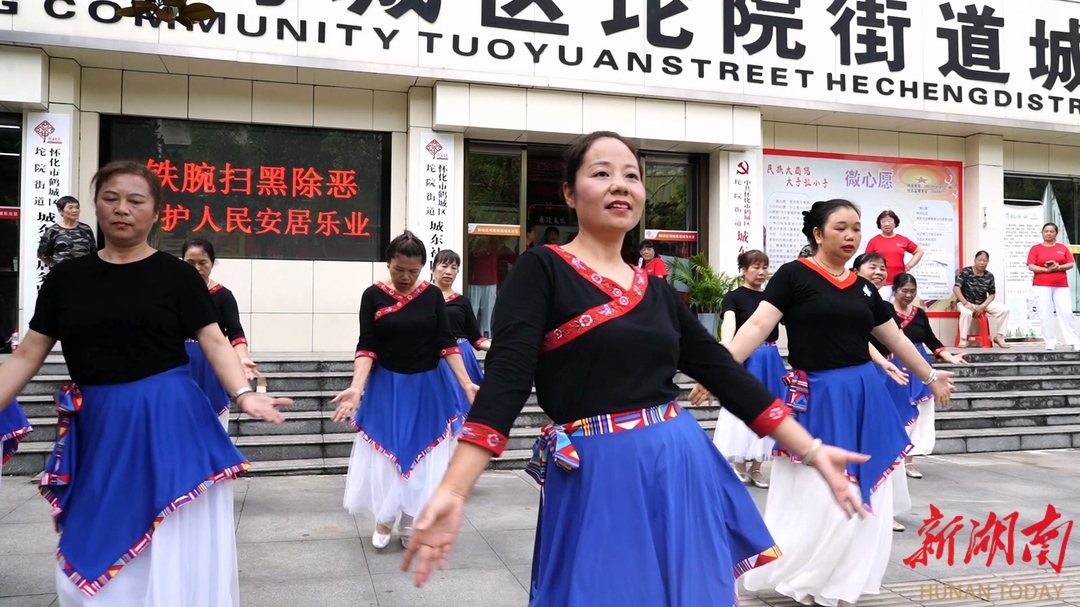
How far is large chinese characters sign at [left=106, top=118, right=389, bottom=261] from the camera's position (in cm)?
1091

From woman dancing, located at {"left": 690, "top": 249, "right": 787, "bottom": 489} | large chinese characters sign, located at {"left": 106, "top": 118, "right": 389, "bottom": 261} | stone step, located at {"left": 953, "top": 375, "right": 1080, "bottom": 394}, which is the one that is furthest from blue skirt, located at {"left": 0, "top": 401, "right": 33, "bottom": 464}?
stone step, located at {"left": 953, "top": 375, "right": 1080, "bottom": 394}

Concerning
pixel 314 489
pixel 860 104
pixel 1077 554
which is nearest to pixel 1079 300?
pixel 860 104

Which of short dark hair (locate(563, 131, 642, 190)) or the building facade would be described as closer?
short dark hair (locate(563, 131, 642, 190))

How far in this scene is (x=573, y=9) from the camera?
11484 millimetres

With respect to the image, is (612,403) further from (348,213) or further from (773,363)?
(348,213)

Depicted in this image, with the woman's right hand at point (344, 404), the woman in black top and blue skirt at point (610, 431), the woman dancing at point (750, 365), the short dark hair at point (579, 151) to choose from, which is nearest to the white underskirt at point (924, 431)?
the woman dancing at point (750, 365)

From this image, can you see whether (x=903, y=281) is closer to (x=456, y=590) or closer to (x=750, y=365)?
(x=750, y=365)

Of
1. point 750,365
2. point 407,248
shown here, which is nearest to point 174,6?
point 407,248

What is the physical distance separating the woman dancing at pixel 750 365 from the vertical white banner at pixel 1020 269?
9032 mm

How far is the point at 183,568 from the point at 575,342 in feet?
5.71

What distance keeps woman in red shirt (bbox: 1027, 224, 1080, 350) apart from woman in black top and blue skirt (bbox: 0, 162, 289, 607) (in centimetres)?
1234

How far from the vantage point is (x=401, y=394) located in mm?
5383

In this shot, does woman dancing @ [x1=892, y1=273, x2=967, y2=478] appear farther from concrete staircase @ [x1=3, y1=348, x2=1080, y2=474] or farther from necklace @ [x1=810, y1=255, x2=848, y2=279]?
necklace @ [x1=810, y1=255, x2=848, y2=279]

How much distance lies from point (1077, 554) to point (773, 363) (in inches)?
103
